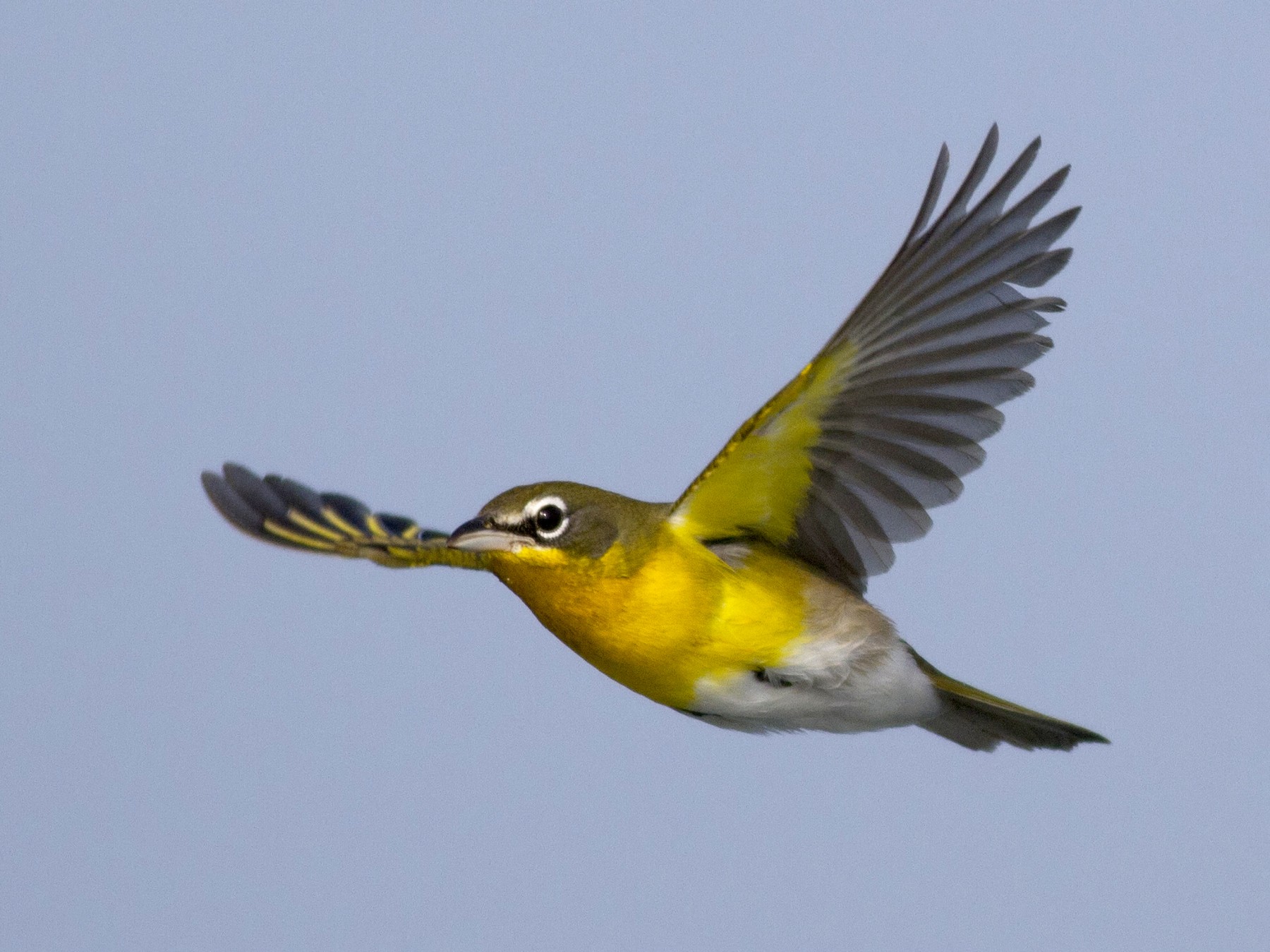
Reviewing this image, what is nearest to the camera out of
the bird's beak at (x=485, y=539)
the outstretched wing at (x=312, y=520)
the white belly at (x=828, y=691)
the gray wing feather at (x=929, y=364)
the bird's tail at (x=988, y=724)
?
the gray wing feather at (x=929, y=364)

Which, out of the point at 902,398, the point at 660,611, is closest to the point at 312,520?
the point at 660,611

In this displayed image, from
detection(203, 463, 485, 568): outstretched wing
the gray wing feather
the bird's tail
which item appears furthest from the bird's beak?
the bird's tail

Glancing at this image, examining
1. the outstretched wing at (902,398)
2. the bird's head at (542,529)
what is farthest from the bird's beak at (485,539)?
the outstretched wing at (902,398)

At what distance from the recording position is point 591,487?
4.42 metres

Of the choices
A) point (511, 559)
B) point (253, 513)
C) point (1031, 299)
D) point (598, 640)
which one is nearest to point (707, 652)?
point (598, 640)

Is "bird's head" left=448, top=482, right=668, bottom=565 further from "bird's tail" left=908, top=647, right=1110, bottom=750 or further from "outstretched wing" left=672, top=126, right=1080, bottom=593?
"bird's tail" left=908, top=647, right=1110, bottom=750

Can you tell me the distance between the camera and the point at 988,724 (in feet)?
16.1

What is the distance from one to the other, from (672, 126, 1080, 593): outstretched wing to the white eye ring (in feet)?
1.13

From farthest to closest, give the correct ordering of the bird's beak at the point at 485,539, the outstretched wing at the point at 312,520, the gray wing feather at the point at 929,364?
the outstretched wing at the point at 312,520 < the bird's beak at the point at 485,539 < the gray wing feather at the point at 929,364

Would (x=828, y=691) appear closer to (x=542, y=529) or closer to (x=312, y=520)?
(x=542, y=529)

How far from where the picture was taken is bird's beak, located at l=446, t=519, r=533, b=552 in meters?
4.26

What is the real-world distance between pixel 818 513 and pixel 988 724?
3.02ft

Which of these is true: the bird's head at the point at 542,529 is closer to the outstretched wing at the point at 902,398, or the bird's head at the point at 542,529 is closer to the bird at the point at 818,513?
the bird at the point at 818,513

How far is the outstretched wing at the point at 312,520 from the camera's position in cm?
Result: 499
